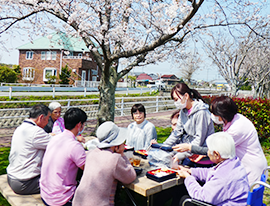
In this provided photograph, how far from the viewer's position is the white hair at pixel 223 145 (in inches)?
78.9

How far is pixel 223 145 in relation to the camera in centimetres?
202

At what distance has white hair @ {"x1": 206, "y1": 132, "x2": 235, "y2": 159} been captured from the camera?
2.00 meters

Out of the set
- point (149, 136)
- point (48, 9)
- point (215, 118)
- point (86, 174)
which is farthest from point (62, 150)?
point (48, 9)

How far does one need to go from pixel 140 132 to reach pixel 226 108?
2128 millimetres

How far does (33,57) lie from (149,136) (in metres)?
33.7

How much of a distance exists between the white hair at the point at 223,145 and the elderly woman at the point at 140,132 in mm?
2311

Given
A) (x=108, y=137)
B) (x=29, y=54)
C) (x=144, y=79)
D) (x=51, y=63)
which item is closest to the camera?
(x=108, y=137)

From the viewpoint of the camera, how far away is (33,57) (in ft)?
108

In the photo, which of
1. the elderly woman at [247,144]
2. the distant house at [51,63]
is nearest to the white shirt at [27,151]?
the elderly woman at [247,144]

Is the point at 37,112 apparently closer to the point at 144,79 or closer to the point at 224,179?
the point at 224,179

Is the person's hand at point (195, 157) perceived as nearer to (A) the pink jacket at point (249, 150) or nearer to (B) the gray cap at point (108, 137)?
(A) the pink jacket at point (249, 150)

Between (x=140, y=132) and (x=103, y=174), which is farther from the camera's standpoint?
(x=140, y=132)

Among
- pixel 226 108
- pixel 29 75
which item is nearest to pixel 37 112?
pixel 226 108

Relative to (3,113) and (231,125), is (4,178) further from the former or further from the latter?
(3,113)
